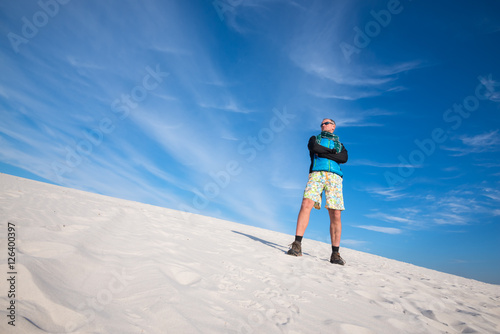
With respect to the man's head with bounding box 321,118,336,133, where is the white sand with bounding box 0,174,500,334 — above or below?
below

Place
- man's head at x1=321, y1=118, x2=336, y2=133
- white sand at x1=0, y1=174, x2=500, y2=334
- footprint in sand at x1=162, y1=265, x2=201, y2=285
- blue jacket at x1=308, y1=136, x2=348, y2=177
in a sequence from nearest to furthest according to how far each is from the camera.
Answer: white sand at x1=0, y1=174, x2=500, y2=334
footprint in sand at x1=162, y1=265, x2=201, y2=285
blue jacket at x1=308, y1=136, x2=348, y2=177
man's head at x1=321, y1=118, x2=336, y2=133

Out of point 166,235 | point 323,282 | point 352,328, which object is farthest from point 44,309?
point 323,282

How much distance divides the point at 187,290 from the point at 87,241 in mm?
1413

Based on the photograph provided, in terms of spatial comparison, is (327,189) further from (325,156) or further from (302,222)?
(302,222)

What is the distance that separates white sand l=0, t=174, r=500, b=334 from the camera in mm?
1353

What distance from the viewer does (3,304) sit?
1153mm

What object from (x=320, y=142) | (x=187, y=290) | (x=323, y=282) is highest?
(x=320, y=142)

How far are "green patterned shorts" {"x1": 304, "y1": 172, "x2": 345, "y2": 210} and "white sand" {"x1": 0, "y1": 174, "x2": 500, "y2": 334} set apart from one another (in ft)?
4.18

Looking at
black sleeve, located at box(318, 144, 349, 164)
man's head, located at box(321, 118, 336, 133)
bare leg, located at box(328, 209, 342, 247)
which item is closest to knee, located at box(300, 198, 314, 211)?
bare leg, located at box(328, 209, 342, 247)

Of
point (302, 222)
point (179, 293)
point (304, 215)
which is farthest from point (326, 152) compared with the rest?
point (179, 293)

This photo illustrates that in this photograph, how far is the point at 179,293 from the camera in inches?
71.2

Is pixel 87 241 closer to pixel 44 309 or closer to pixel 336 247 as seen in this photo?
pixel 44 309

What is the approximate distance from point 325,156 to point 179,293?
11.4ft

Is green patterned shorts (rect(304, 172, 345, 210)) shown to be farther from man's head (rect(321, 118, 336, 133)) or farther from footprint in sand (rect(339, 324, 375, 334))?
footprint in sand (rect(339, 324, 375, 334))
